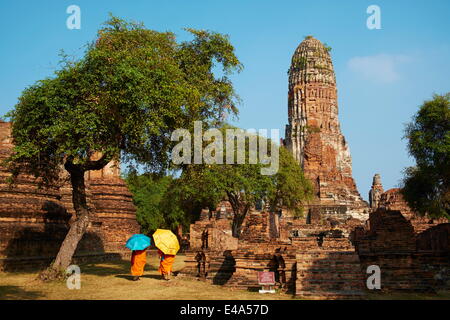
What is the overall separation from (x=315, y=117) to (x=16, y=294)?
184ft

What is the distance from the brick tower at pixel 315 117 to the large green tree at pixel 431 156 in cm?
3304

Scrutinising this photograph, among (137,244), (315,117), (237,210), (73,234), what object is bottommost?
(137,244)

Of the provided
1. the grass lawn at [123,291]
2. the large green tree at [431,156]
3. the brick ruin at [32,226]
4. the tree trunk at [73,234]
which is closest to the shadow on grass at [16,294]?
the grass lawn at [123,291]

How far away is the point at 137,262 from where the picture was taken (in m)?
13.0

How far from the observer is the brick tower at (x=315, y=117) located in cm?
5919

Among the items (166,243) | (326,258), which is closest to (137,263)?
(166,243)

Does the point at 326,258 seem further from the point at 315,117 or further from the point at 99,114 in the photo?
the point at 315,117

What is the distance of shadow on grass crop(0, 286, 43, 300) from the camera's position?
9234mm

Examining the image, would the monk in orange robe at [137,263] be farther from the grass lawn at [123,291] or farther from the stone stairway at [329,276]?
the stone stairway at [329,276]

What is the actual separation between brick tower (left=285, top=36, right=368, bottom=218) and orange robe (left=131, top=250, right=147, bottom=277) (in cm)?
4571

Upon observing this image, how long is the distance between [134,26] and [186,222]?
28551 millimetres

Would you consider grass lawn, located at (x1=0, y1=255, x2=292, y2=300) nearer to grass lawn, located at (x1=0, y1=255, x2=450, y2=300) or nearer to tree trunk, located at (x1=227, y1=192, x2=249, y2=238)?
grass lawn, located at (x1=0, y1=255, x2=450, y2=300)
